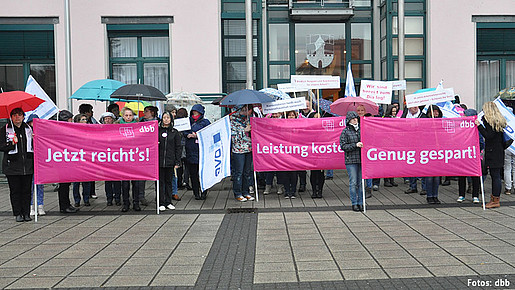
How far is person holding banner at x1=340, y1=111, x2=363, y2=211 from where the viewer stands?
893 cm

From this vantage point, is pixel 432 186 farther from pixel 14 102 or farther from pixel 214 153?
pixel 14 102

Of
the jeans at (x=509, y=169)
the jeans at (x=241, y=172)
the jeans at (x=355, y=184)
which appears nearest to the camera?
the jeans at (x=355, y=184)

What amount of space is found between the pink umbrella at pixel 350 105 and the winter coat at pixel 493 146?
2.16 m

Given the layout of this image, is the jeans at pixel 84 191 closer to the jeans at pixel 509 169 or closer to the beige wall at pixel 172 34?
the beige wall at pixel 172 34

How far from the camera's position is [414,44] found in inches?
650

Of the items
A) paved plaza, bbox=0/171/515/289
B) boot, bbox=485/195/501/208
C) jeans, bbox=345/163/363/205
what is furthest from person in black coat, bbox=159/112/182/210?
boot, bbox=485/195/501/208

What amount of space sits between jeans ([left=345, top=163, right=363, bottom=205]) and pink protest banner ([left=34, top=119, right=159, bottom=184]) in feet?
11.6

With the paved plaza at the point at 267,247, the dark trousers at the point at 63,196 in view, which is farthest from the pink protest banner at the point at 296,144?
the dark trousers at the point at 63,196

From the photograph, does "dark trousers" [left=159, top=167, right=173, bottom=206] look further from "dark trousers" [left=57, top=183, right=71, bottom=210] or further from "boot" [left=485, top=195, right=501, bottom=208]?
"boot" [left=485, top=195, right=501, bottom=208]

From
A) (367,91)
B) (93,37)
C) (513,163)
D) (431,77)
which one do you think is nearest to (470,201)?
(513,163)

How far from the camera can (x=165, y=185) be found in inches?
375

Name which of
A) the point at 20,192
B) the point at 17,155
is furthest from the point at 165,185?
the point at 17,155

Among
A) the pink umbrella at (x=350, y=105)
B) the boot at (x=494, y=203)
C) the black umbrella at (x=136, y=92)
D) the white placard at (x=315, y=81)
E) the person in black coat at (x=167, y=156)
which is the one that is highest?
the white placard at (x=315, y=81)

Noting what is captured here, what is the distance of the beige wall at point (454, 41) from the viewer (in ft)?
53.2
